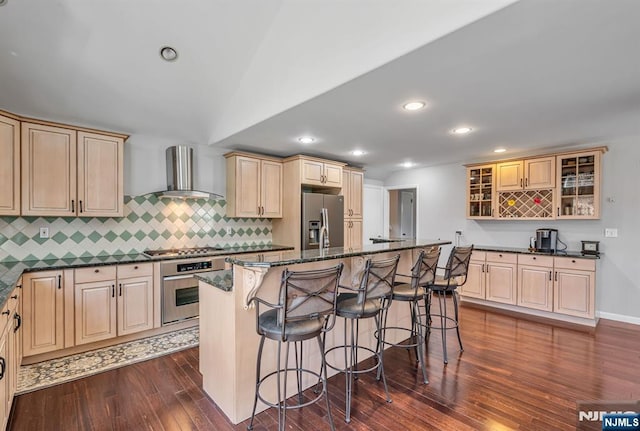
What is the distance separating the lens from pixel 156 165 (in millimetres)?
3943

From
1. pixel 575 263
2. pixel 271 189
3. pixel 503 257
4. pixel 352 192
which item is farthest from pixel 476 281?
pixel 271 189

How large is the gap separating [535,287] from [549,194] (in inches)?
53.8

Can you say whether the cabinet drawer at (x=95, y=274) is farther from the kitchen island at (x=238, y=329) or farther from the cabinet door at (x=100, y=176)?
the kitchen island at (x=238, y=329)

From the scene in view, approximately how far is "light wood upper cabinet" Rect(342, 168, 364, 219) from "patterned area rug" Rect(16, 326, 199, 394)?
3012mm

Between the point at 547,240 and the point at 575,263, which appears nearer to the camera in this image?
the point at 575,263

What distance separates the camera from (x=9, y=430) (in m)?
1.94

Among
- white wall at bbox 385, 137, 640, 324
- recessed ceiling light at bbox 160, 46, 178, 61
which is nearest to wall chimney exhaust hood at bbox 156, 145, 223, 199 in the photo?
recessed ceiling light at bbox 160, 46, 178, 61

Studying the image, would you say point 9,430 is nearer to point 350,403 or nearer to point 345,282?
point 350,403

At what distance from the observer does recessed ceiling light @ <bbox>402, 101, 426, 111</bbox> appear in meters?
2.62

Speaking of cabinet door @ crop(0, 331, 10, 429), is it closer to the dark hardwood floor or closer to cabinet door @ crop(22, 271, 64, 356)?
the dark hardwood floor

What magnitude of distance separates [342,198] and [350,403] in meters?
3.18

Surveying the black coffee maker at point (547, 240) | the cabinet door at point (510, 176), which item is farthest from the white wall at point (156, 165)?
the black coffee maker at point (547, 240)

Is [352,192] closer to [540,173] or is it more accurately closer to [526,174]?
[526,174]

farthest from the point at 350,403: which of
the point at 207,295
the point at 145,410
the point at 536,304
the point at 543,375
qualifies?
the point at 536,304
